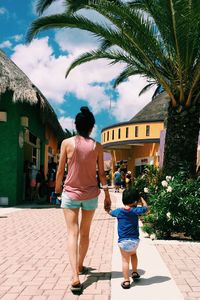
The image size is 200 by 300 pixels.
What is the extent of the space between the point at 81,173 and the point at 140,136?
25.9 metres

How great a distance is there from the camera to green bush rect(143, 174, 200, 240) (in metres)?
6.62

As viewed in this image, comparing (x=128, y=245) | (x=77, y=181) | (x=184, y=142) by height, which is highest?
(x=184, y=142)

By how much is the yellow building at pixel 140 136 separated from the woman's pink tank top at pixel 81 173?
892 inches

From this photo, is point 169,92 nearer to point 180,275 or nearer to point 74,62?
point 74,62

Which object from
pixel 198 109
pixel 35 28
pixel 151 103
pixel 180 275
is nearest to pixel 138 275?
pixel 180 275

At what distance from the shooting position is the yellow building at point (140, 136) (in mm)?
29089

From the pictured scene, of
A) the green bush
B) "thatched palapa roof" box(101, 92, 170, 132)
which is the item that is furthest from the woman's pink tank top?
"thatched palapa roof" box(101, 92, 170, 132)

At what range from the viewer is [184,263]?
16.8ft

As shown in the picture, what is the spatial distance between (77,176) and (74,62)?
23.5 ft

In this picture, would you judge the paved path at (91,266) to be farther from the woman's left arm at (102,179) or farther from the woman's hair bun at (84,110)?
the woman's hair bun at (84,110)

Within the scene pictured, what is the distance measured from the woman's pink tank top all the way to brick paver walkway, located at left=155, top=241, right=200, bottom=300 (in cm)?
133

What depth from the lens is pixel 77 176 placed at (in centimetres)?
408

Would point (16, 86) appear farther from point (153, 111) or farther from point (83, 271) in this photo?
point (153, 111)

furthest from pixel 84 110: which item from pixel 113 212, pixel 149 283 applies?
pixel 149 283
